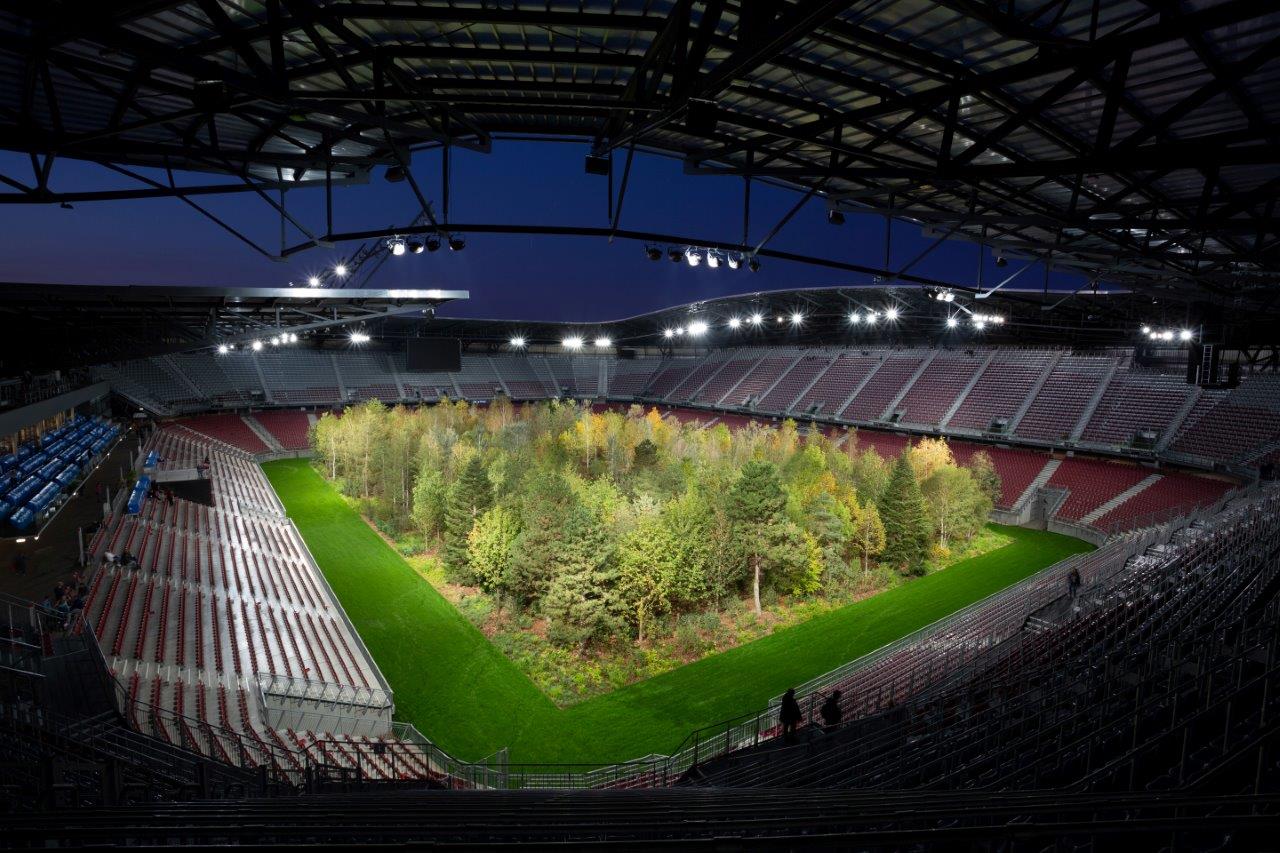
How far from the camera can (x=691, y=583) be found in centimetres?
2181

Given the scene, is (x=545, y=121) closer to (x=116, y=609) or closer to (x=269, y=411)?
(x=116, y=609)

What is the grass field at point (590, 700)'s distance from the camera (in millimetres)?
16031

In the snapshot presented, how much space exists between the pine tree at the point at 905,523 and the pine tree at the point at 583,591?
14.2 meters

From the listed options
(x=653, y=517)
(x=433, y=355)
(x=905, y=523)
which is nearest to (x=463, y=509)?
(x=653, y=517)

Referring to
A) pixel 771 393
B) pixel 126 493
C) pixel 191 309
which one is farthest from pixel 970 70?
pixel 771 393

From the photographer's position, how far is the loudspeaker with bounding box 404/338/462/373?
226 ft

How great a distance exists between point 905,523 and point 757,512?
337 inches

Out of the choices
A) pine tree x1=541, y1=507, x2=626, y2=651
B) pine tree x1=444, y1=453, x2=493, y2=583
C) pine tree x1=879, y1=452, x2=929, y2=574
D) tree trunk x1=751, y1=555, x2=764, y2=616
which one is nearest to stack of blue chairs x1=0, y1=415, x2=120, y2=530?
pine tree x1=444, y1=453, x2=493, y2=583

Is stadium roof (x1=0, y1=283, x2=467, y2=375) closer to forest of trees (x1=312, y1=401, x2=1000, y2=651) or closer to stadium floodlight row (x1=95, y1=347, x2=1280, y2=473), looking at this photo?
forest of trees (x1=312, y1=401, x2=1000, y2=651)

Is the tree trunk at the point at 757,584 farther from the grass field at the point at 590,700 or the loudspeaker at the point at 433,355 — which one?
the loudspeaker at the point at 433,355

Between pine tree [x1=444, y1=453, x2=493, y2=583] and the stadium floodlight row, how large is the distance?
108 ft

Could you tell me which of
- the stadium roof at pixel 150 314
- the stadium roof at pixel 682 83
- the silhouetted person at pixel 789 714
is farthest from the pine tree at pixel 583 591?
the stadium roof at pixel 150 314

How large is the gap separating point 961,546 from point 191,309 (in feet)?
117

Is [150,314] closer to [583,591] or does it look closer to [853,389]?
[583,591]
